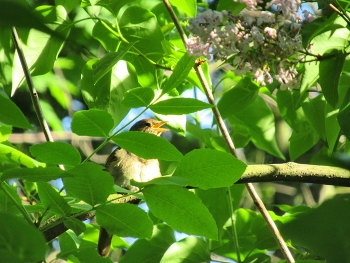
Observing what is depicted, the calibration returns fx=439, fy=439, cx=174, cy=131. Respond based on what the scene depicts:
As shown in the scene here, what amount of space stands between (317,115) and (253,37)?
0.70 meters

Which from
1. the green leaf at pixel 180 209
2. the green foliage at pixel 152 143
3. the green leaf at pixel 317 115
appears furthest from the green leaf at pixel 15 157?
the green leaf at pixel 317 115

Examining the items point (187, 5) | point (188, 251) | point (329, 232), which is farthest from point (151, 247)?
point (329, 232)

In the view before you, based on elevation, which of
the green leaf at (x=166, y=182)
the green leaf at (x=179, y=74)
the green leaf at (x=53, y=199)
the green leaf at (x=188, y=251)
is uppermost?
the green leaf at (x=179, y=74)

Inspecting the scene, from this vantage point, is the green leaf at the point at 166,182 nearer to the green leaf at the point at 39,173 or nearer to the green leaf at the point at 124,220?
the green leaf at the point at 124,220

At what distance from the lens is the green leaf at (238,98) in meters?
2.14

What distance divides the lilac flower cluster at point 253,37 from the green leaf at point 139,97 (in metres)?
0.24

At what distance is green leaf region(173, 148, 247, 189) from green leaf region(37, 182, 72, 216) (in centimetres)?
34

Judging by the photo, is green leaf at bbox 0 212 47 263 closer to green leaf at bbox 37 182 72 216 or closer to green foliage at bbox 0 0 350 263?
green foliage at bbox 0 0 350 263

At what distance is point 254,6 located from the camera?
1.61 metres

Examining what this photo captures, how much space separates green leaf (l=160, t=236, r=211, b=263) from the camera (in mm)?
2033

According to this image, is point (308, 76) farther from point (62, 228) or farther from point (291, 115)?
point (62, 228)

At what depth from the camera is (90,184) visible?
3.96ft

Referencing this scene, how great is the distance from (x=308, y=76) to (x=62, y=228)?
3.61 feet

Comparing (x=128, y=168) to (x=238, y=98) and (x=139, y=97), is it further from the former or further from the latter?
(x=139, y=97)
